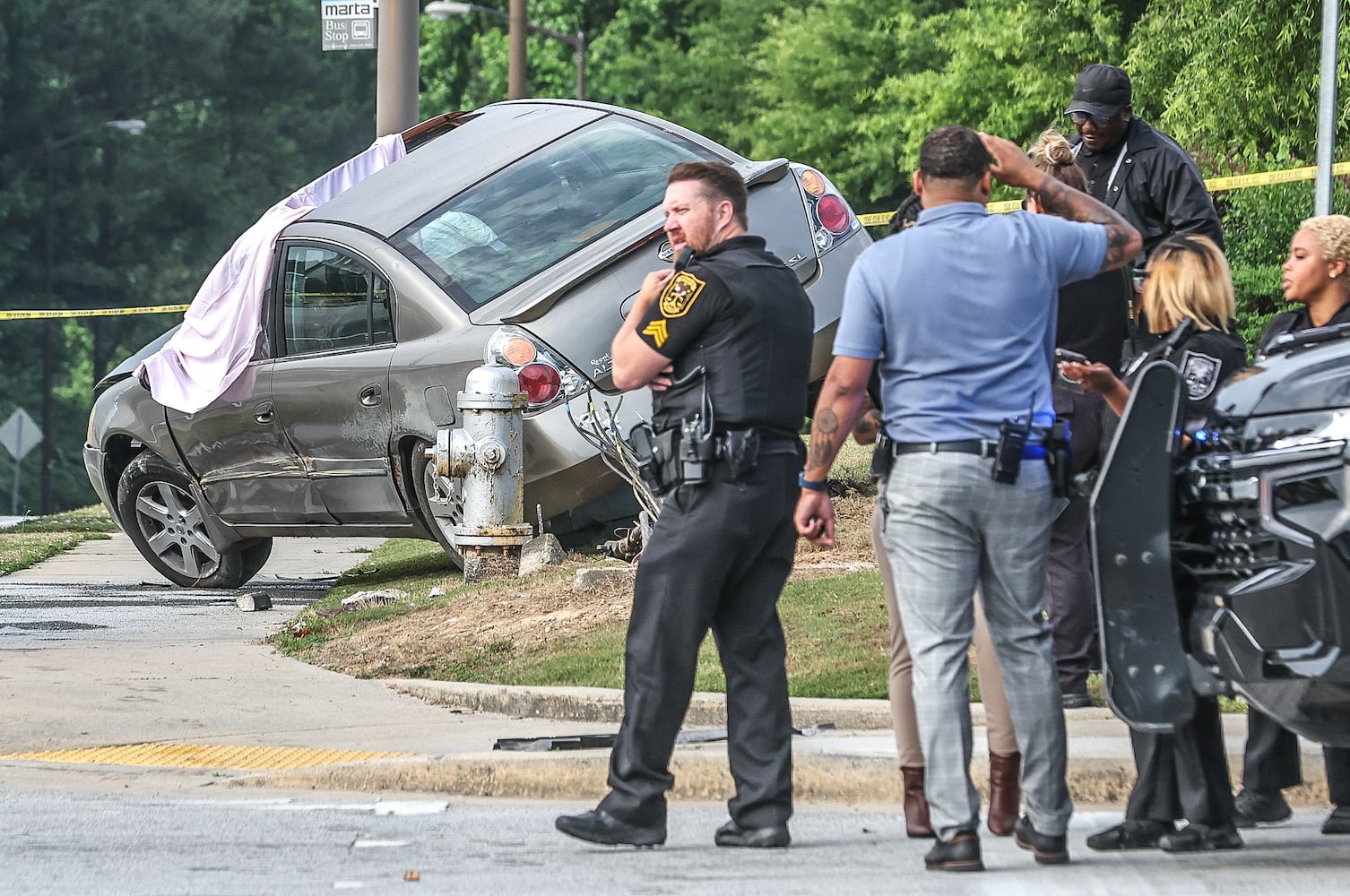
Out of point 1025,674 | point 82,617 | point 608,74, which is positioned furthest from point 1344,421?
point 608,74

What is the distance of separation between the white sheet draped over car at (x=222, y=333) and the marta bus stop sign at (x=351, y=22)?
2469mm

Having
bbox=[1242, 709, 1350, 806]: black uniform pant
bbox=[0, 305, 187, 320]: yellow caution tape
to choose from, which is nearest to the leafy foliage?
bbox=[0, 305, 187, 320]: yellow caution tape

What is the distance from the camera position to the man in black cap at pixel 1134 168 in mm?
6863

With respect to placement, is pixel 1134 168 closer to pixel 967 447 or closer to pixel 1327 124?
pixel 967 447

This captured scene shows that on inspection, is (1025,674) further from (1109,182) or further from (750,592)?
(1109,182)

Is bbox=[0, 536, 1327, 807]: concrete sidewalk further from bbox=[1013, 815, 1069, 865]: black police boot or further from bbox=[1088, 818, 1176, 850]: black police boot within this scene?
bbox=[1013, 815, 1069, 865]: black police boot

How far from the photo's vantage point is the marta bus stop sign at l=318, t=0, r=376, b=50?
44.5ft

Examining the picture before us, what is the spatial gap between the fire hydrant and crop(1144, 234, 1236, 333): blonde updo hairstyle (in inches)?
196

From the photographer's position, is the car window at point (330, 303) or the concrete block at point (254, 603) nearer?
the car window at point (330, 303)

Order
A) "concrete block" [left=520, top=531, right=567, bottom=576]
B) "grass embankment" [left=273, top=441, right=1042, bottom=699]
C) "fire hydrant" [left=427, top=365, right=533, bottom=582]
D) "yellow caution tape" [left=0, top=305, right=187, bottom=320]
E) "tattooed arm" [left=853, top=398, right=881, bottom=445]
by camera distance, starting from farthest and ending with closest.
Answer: "yellow caution tape" [left=0, top=305, right=187, bottom=320], "concrete block" [left=520, top=531, right=567, bottom=576], "fire hydrant" [left=427, top=365, right=533, bottom=582], "grass embankment" [left=273, top=441, right=1042, bottom=699], "tattooed arm" [left=853, top=398, right=881, bottom=445]

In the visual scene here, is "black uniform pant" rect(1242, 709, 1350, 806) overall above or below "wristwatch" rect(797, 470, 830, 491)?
below

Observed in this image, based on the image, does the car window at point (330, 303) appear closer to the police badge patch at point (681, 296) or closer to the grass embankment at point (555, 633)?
the grass embankment at point (555, 633)

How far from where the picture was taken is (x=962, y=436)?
15.8 feet

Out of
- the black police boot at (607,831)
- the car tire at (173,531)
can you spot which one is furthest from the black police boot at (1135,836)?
the car tire at (173,531)
